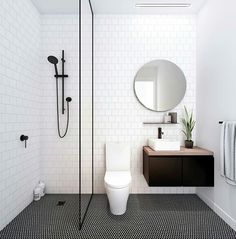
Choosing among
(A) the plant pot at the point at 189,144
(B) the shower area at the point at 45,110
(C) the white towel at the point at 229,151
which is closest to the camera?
(C) the white towel at the point at 229,151

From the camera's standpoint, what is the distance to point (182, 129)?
8.87ft

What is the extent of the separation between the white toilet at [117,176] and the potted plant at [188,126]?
0.85m

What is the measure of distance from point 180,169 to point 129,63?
1.64m

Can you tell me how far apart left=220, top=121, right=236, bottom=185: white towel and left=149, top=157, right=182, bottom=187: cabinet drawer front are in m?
0.49

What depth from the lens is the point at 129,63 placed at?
2.68 meters

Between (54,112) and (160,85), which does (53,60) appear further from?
(160,85)

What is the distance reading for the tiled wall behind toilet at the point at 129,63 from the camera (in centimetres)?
266

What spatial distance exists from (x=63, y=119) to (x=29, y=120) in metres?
0.44

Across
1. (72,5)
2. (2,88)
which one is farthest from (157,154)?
(72,5)

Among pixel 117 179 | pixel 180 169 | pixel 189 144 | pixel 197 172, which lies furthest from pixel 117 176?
pixel 189 144

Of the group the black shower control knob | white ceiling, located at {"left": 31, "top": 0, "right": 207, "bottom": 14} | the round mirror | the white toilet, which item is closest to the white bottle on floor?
the black shower control knob

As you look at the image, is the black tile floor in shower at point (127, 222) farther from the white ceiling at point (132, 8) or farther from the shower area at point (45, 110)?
the white ceiling at point (132, 8)

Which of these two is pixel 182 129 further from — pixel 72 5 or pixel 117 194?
pixel 72 5

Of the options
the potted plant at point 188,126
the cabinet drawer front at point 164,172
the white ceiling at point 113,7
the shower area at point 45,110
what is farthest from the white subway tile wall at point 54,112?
the potted plant at point 188,126
